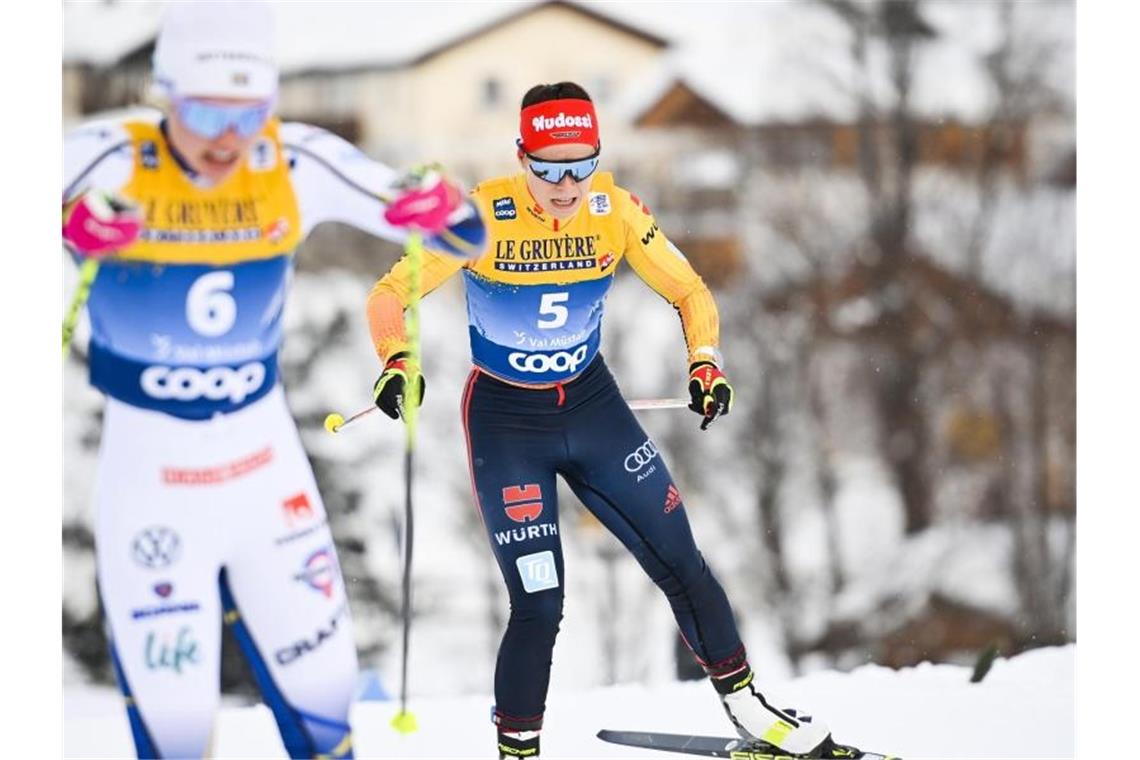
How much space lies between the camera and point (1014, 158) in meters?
7.11

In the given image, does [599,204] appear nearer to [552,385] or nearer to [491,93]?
[552,385]

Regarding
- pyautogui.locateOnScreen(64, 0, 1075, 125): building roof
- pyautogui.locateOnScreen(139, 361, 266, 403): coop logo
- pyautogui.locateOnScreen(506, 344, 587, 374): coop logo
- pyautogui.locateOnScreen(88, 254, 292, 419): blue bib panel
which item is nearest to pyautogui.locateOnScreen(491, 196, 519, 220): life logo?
pyautogui.locateOnScreen(506, 344, 587, 374): coop logo

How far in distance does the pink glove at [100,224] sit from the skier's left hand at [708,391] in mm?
1552

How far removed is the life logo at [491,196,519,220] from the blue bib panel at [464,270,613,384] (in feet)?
0.56

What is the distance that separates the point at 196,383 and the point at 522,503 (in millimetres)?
1001

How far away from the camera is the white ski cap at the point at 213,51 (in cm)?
309

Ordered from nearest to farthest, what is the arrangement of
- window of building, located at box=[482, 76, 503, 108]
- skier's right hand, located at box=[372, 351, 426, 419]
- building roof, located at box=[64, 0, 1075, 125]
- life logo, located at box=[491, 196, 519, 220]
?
skier's right hand, located at box=[372, 351, 426, 419] → life logo, located at box=[491, 196, 519, 220] → building roof, located at box=[64, 0, 1075, 125] → window of building, located at box=[482, 76, 503, 108]

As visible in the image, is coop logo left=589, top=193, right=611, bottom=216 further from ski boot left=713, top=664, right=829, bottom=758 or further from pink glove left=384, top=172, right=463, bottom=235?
ski boot left=713, top=664, right=829, bottom=758

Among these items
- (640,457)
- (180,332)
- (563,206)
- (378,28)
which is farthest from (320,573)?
(378,28)

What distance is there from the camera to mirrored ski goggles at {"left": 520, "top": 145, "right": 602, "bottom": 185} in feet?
12.6

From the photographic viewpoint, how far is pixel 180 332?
10.3ft

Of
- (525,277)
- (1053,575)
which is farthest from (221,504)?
(1053,575)

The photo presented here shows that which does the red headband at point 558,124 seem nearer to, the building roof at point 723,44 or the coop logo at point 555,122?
the coop logo at point 555,122

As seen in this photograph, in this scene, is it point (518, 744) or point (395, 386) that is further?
point (518, 744)
